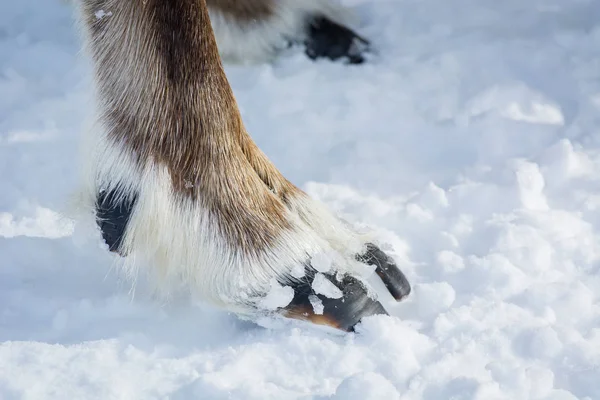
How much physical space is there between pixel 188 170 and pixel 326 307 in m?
0.33

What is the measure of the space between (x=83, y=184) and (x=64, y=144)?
0.47 meters

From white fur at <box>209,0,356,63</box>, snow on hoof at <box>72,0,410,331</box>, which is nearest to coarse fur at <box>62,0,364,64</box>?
white fur at <box>209,0,356,63</box>

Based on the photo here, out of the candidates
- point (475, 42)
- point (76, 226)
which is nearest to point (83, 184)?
point (76, 226)

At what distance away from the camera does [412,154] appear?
1752 millimetres

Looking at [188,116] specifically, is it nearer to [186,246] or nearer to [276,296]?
[186,246]

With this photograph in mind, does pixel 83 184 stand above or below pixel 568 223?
below

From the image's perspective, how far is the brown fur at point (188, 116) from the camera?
126 centimetres

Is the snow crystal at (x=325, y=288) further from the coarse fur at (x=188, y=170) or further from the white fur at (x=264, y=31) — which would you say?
the white fur at (x=264, y=31)

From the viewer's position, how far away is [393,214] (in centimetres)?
159

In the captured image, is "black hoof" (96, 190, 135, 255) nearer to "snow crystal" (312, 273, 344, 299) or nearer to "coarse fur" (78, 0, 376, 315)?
"coarse fur" (78, 0, 376, 315)

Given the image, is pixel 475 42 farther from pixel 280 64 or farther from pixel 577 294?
→ pixel 577 294

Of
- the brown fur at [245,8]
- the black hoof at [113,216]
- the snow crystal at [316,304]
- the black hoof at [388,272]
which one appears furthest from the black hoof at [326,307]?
the brown fur at [245,8]

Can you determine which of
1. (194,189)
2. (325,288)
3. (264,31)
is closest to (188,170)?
(194,189)

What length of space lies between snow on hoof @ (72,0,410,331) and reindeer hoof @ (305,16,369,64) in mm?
813
